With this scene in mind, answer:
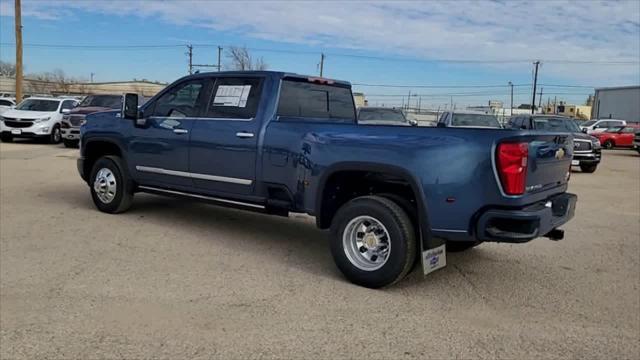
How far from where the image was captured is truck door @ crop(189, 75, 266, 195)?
20.0ft

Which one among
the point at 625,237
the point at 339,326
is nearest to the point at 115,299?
the point at 339,326

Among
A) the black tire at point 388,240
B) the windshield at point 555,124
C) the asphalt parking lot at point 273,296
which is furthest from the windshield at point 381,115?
the black tire at point 388,240

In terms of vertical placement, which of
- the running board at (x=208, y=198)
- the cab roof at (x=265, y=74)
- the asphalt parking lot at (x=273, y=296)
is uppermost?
the cab roof at (x=265, y=74)

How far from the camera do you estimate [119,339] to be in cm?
391

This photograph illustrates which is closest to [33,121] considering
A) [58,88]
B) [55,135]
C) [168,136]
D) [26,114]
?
[26,114]

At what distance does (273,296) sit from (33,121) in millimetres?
18407

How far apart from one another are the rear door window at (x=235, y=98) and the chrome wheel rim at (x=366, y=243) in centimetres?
179

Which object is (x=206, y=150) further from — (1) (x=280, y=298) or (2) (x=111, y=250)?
(1) (x=280, y=298)

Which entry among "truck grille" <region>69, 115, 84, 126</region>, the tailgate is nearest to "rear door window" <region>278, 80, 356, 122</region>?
the tailgate

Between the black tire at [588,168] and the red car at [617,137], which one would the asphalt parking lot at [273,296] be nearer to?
the black tire at [588,168]

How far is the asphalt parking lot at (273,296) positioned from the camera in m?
3.93

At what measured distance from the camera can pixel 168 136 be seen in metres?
6.97

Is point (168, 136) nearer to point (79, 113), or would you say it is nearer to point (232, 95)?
point (232, 95)

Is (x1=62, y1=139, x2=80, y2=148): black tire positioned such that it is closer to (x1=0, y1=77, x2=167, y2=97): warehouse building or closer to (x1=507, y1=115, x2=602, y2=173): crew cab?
(x1=507, y1=115, x2=602, y2=173): crew cab
